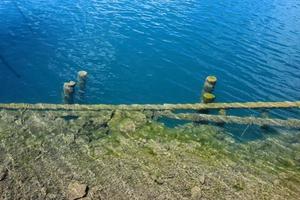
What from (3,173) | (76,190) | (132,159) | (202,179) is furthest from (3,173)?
(202,179)

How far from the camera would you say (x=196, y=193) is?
9.63 meters

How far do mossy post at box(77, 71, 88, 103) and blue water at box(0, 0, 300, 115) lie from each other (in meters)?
0.47

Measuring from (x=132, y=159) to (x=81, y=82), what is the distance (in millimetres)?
6047

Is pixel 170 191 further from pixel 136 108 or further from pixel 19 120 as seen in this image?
pixel 19 120

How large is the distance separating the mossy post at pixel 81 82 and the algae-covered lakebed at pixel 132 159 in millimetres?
2745

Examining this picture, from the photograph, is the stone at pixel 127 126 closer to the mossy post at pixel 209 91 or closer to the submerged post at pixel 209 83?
the mossy post at pixel 209 91

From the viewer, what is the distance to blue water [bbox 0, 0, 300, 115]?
17875mm

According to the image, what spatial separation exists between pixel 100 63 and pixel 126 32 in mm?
5744

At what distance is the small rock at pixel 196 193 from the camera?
31.3ft

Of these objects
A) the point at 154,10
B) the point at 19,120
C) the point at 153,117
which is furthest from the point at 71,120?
the point at 154,10

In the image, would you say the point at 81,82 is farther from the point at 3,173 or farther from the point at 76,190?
the point at 76,190

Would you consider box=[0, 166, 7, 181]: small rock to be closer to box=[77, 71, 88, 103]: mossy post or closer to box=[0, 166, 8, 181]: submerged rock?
box=[0, 166, 8, 181]: submerged rock

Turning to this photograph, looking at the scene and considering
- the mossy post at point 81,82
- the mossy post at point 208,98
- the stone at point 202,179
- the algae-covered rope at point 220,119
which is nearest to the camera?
the stone at point 202,179

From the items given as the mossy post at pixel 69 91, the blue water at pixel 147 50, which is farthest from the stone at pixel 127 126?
the blue water at pixel 147 50
